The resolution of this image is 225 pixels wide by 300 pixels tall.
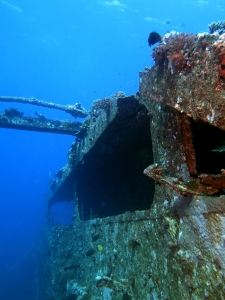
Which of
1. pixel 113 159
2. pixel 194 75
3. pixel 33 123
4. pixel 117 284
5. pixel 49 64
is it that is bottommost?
pixel 117 284

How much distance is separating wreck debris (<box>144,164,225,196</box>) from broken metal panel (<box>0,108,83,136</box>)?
4797 millimetres

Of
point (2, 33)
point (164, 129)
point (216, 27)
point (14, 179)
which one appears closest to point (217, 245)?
point (164, 129)

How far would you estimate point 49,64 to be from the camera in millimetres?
118938

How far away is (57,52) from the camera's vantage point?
4092 inches

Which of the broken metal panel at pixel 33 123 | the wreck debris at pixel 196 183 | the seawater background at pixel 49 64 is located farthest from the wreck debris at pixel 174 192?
the seawater background at pixel 49 64

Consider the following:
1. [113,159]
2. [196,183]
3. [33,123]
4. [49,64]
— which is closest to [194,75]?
[196,183]

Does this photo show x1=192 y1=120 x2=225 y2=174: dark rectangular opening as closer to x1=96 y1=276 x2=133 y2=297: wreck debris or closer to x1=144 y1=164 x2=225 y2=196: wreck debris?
x1=144 y1=164 x2=225 y2=196: wreck debris

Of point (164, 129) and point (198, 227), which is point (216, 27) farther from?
point (198, 227)

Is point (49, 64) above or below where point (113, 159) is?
above

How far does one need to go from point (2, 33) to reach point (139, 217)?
98.9 m

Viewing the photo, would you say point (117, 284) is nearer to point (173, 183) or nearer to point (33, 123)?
point (173, 183)

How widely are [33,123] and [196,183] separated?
20.6 ft

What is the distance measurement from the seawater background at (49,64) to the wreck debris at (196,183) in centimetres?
1764

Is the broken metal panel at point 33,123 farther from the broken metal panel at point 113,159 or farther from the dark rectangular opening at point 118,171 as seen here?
the dark rectangular opening at point 118,171
